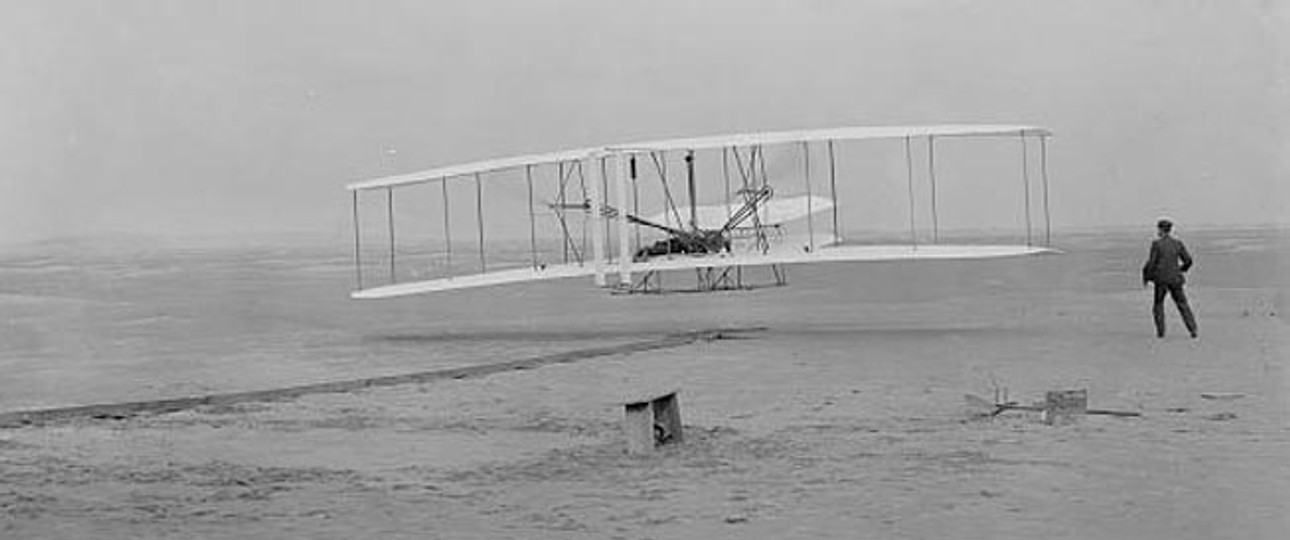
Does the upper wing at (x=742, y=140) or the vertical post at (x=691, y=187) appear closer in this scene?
the upper wing at (x=742, y=140)

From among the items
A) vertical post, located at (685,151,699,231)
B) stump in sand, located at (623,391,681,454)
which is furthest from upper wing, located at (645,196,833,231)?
stump in sand, located at (623,391,681,454)

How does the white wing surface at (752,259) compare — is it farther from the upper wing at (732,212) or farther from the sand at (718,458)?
the sand at (718,458)

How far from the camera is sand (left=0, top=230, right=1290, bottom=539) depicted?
6367 mm

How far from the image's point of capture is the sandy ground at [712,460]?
636cm

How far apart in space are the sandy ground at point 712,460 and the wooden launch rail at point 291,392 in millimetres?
263

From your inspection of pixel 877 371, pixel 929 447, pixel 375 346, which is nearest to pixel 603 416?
pixel 929 447

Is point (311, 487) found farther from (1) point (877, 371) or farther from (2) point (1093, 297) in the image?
(2) point (1093, 297)

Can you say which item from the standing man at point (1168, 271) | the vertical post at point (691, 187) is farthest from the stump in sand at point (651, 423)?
the vertical post at point (691, 187)

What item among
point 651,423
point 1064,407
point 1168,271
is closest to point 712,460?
point 651,423

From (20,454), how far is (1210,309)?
16.6 meters

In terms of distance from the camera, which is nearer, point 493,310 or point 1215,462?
point 1215,462

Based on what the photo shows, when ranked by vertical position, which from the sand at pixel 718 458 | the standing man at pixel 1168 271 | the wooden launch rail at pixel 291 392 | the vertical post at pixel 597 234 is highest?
the vertical post at pixel 597 234

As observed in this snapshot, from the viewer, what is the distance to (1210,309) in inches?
829

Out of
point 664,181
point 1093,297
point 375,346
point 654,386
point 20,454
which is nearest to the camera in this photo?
point 20,454
